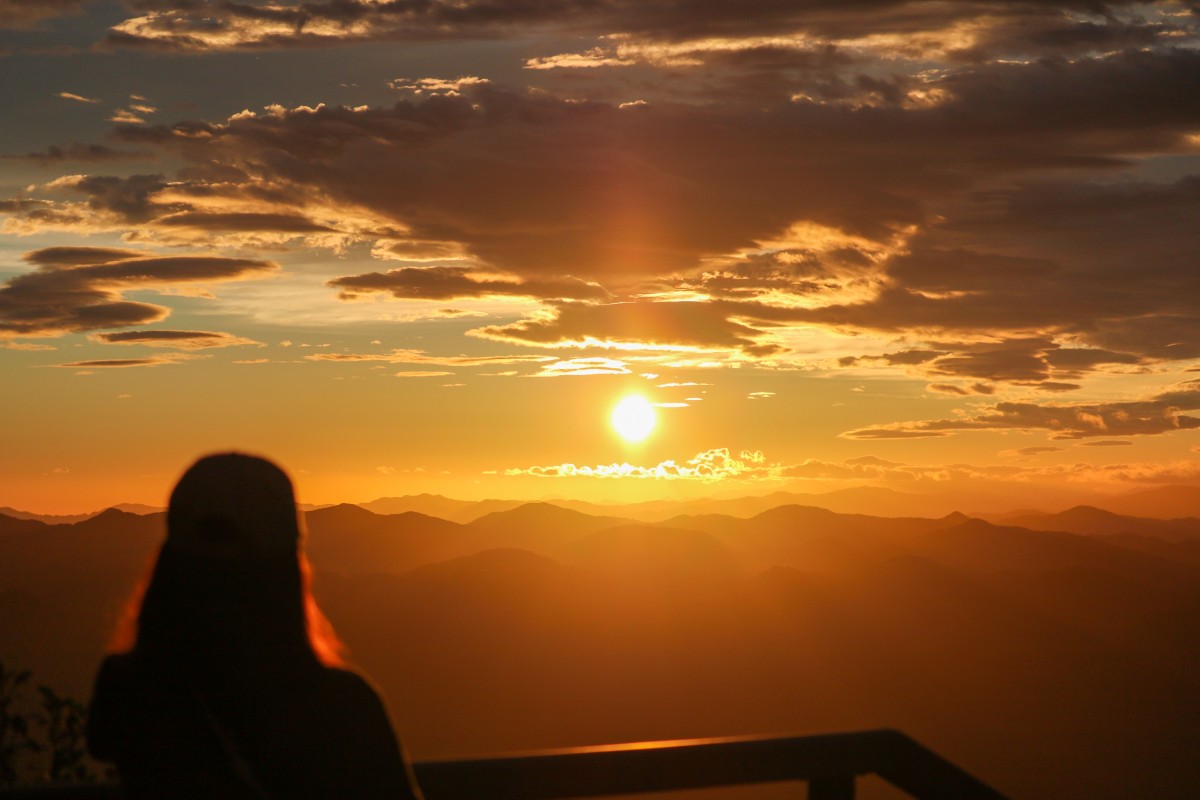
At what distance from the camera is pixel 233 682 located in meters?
1.76

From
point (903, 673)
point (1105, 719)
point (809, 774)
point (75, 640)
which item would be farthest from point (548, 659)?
point (809, 774)

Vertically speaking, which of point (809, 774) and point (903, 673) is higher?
point (809, 774)

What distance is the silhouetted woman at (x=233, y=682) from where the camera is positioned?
1747 mm

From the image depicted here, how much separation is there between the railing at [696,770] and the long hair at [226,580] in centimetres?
56

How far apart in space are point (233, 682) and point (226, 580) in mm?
170

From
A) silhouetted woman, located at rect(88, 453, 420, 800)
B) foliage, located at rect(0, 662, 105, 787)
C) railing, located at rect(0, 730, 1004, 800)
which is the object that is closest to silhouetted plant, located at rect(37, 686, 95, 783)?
foliage, located at rect(0, 662, 105, 787)

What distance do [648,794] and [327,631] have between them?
969 millimetres

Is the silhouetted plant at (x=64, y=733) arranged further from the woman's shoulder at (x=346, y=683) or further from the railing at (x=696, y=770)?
the woman's shoulder at (x=346, y=683)

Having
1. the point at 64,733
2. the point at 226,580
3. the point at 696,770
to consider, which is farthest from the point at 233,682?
the point at 64,733

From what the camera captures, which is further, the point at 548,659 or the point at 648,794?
the point at 548,659

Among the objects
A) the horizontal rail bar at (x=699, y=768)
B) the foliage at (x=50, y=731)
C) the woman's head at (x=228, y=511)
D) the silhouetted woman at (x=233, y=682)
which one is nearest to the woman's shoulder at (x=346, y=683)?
the silhouetted woman at (x=233, y=682)

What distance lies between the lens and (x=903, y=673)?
18125 centimetres

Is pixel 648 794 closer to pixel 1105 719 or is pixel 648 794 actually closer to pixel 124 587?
pixel 124 587

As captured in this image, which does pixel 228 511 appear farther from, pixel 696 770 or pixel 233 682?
pixel 696 770
